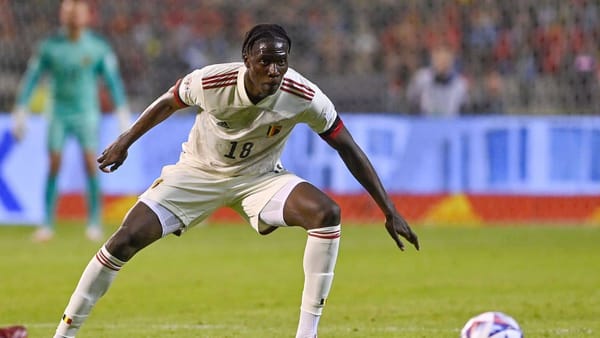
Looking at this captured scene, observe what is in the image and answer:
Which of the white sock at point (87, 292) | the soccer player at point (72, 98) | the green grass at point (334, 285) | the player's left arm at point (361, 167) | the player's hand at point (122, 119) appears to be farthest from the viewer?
the soccer player at point (72, 98)

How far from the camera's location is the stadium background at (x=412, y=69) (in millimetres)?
16609

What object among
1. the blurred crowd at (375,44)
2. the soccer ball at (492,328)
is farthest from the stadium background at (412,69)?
the soccer ball at (492,328)

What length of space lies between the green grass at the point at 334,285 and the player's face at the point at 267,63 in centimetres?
188

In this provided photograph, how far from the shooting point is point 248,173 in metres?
7.26

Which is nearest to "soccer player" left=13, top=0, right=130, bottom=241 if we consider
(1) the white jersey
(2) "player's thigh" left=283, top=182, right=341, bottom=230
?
(1) the white jersey

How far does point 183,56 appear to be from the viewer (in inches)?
728

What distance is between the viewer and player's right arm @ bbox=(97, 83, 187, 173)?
6.94 metres

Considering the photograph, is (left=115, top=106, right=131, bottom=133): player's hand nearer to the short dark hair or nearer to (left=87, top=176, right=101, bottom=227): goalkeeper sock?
(left=87, top=176, right=101, bottom=227): goalkeeper sock

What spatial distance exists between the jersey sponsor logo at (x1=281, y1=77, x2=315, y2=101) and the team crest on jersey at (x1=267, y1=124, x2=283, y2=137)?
25cm

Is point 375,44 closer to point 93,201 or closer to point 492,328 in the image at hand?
point 93,201

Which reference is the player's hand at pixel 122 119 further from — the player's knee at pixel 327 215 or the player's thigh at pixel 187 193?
the player's knee at pixel 327 215

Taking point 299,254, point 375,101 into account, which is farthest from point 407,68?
point 299,254

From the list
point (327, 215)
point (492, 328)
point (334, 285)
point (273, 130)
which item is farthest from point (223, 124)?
point (334, 285)

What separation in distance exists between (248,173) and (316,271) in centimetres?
77
